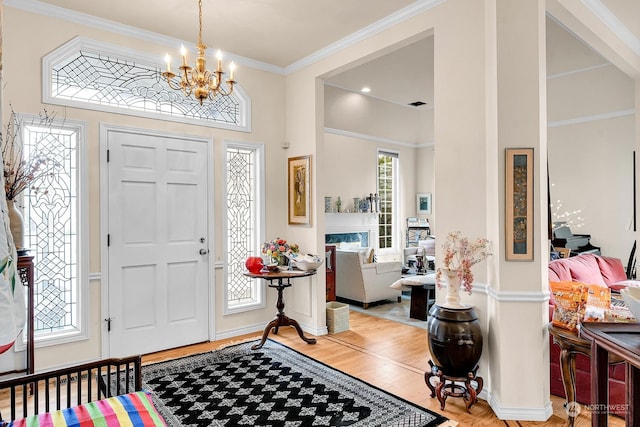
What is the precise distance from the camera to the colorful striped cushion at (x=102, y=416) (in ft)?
4.89

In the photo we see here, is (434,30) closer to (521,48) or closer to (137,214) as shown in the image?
(521,48)

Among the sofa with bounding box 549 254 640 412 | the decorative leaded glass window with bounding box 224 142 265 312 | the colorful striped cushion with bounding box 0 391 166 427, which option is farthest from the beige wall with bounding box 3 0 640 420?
the colorful striped cushion with bounding box 0 391 166 427

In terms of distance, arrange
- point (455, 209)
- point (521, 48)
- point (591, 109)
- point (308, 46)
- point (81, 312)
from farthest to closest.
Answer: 1. point (591, 109)
2. point (308, 46)
3. point (81, 312)
4. point (455, 209)
5. point (521, 48)

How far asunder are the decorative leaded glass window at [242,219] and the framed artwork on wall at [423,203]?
4.96m

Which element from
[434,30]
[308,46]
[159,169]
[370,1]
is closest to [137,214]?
[159,169]

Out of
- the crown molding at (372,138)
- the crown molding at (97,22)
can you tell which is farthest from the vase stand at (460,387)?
the crown molding at (372,138)

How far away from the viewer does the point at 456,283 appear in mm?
2828

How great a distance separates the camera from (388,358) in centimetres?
374

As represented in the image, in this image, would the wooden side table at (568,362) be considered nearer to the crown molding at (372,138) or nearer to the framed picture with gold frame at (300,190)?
the framed picture with gold frame at (300,190)

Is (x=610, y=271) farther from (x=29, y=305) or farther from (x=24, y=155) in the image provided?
(x=24, y=155)

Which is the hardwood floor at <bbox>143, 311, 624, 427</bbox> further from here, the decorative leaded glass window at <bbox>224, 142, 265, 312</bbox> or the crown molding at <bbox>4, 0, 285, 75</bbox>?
the crown molding at <bbox>4, 0, 285, 75</bbox>

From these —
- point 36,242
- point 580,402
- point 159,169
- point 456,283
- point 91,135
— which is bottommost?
point 580,402

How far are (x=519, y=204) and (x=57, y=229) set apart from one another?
145 inches

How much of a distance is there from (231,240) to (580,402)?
11.3 feet
